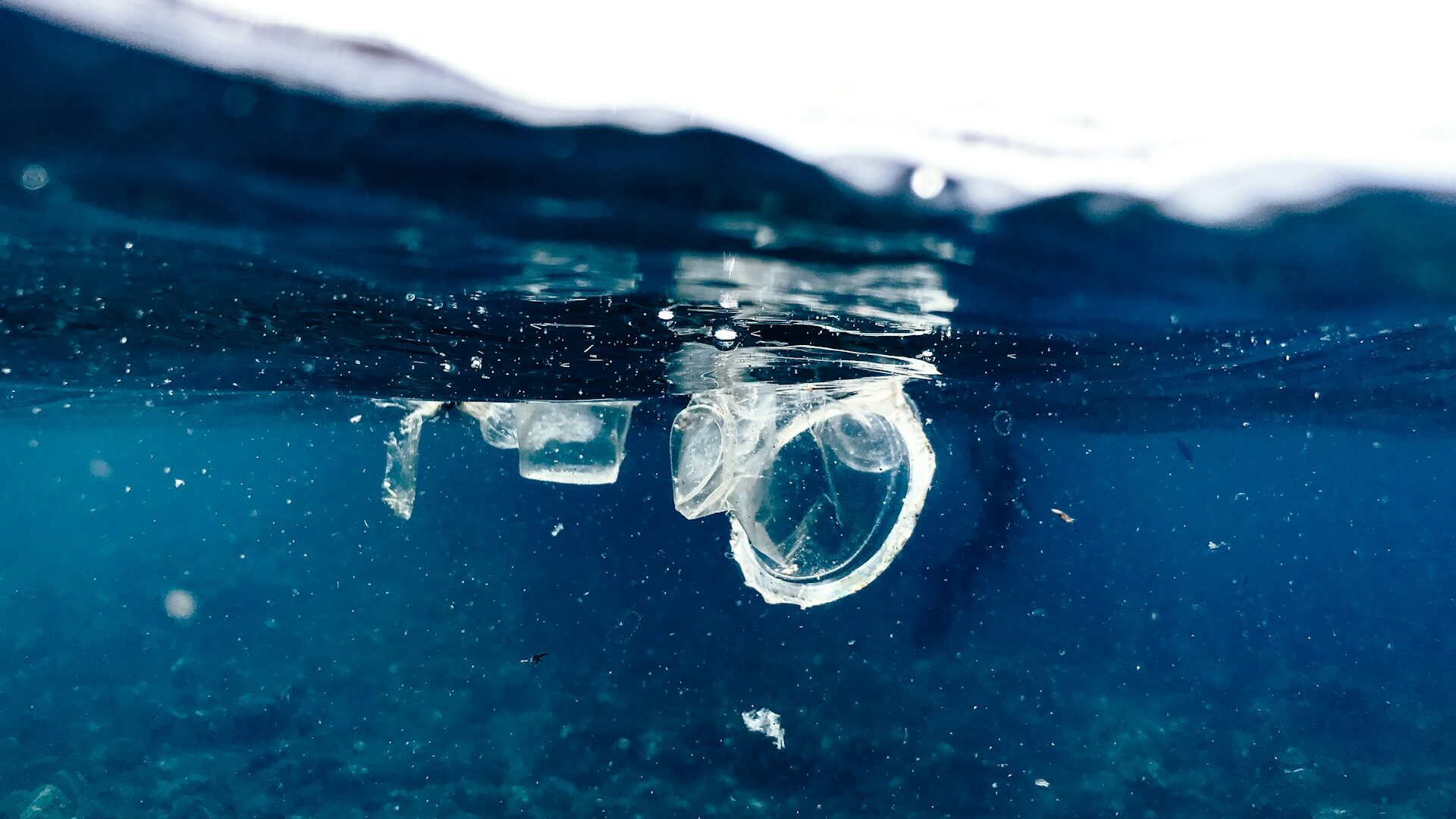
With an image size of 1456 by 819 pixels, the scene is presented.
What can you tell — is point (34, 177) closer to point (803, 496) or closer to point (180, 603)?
point (803, 496)

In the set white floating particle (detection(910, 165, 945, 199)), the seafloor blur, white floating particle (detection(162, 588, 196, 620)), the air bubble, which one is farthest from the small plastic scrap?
white floating particle (detection(162, 588, 196, 620))

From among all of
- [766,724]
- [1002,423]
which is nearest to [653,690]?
[766,724]

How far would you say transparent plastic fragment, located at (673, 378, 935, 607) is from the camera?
9820 mm

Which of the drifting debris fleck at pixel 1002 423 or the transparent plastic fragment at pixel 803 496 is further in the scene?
the drifting debris fleck at pixel 1002 423

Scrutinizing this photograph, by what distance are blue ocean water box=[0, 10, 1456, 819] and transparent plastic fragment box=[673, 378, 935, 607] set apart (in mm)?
51

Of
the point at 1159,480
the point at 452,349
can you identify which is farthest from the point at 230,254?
the point at 1159,480

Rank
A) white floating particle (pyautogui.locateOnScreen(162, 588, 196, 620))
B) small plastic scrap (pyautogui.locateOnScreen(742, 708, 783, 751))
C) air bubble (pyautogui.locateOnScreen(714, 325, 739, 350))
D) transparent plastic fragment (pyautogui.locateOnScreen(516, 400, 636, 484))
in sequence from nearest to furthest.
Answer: air bubble (pyautogui.locateOnScreen(714, 325, 739, 350)), transparent plastic fragment (pyautogui.locateOnScreen(516, 400, 636, 484)), small plastic scrap (pyautogui.locateOnScreen(742, 708, 783, 751)), white floating particle (pyautogui.locateOnScreen(162, 588, 196, 620))

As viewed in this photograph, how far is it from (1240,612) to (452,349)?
107m

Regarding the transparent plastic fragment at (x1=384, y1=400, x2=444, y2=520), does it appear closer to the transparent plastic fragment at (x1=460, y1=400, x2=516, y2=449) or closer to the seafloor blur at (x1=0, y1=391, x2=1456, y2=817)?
the transparent plastic fragment at (x1=460, y1=400, x2=516, y2=449)

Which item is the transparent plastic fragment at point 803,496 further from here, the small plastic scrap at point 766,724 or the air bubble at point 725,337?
the small plastic scrap at point 766,724

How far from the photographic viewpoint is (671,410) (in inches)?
810

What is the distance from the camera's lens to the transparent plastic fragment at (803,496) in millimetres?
9820

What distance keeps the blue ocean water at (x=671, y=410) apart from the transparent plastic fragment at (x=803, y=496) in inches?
2.0

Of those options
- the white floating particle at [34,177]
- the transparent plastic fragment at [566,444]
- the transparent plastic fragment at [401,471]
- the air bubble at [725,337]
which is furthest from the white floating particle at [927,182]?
the transparent plastic fragment at [401,471]
